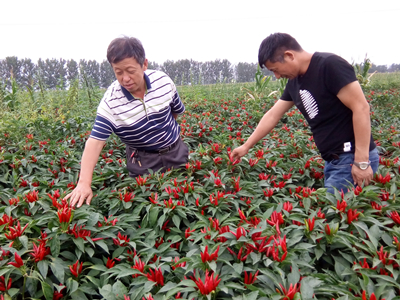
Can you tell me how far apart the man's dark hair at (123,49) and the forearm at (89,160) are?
0.54m

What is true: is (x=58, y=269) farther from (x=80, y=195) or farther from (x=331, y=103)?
(x=331, y=103)

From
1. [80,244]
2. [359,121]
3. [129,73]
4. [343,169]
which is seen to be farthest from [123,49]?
[343,169]

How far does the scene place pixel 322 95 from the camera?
1.80 metres

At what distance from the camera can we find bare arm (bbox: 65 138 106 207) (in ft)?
5.14

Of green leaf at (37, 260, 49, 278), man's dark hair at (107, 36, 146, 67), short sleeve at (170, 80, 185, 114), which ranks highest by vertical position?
man's dark hair at (107, 36, 146, 67)

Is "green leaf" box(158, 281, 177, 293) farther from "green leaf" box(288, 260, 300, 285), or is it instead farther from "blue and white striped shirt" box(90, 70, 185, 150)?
"blue and white striped shirt" box(90, 70, 185, 150)

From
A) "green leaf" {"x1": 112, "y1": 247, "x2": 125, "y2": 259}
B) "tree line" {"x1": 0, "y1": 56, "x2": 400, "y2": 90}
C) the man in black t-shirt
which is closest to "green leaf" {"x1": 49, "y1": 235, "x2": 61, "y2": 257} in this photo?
"green leaf" {"x1": 112, "y1": 247, "x2": 125, "y2": 259}

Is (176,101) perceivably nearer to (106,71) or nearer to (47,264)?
(47,264)

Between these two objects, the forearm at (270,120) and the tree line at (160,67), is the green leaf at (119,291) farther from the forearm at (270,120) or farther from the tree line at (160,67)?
the tree line at (160,67)

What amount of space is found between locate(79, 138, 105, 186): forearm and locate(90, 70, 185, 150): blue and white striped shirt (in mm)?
52

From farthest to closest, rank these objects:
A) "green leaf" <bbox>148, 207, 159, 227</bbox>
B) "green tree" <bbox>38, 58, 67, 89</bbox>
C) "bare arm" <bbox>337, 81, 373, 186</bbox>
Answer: "green tree" <bbox>38, 58, 67, 89</bbox> → "bare arm" <bbox>337, 81, 373, 186</bbox> → "green leaf" <bbox>148, 207, 159, 227</bbox>

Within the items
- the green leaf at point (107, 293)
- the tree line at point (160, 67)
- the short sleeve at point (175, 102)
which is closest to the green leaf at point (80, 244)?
the green leaf at point (107, 293)

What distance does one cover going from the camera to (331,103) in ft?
5.91

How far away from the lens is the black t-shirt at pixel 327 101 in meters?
1.67
